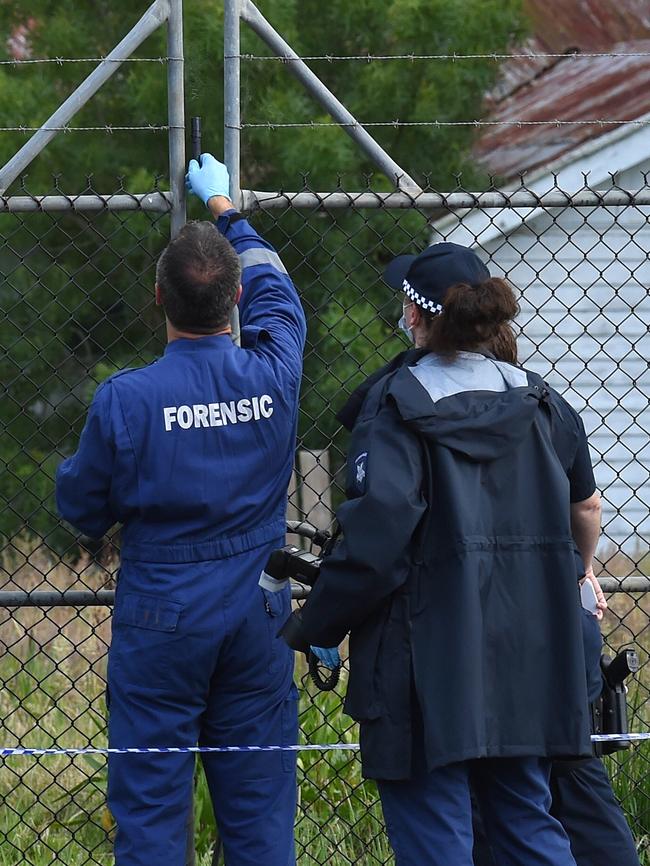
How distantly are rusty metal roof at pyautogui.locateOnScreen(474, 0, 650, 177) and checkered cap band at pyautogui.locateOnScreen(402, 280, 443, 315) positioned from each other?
7.01 m

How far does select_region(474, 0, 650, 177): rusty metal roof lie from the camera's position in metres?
11.2

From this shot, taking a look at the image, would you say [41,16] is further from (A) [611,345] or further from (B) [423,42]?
(A) [611,345]

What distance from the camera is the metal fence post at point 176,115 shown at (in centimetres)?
355

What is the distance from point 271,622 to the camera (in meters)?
3.20

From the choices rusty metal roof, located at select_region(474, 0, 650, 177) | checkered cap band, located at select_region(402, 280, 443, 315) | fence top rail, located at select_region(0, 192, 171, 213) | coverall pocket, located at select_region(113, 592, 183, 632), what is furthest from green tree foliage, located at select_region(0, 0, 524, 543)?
coverall pocket, located at select_region(113, 592, 183, 632)

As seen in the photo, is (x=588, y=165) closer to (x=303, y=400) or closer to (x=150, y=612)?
(x=303, y=400)

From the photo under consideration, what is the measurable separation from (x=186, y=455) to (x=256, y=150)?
5.41m

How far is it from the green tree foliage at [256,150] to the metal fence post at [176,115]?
3985mm

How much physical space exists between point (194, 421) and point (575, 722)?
115 cm

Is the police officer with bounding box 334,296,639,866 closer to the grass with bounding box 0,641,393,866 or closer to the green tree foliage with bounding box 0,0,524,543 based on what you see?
the grass with bounding box 0,641,393,866

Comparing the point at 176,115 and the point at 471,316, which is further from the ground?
the point at 176,115

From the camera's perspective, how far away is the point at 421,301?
310cm

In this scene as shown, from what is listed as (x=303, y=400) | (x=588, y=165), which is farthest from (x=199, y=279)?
(x=588, y=165)

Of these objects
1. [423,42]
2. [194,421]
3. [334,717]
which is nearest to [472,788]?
[194,421]
